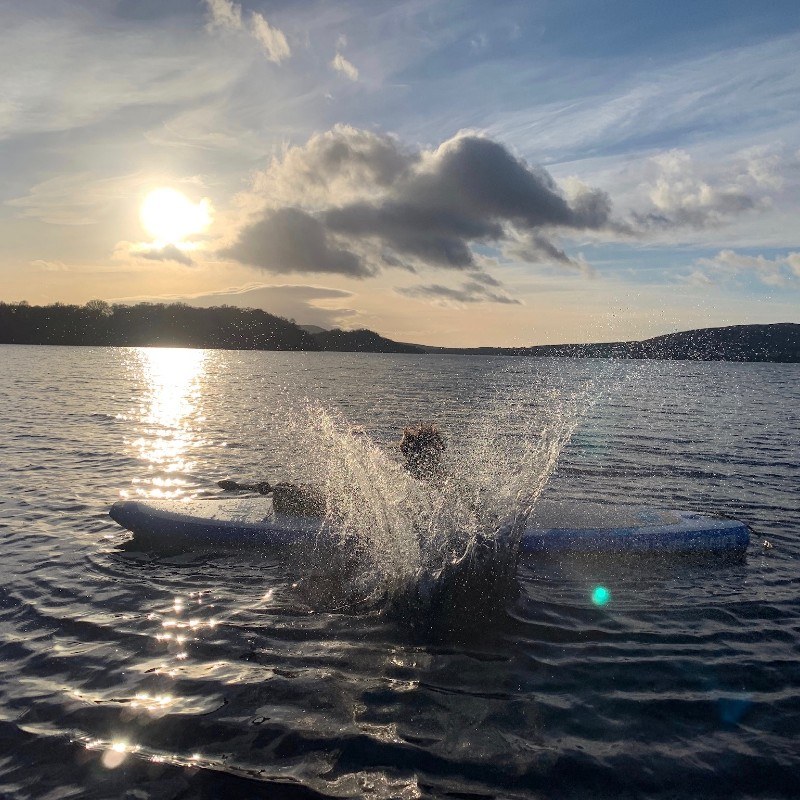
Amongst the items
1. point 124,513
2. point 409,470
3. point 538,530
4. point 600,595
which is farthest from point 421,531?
point 124,513

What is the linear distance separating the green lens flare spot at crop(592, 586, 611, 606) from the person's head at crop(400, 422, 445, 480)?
346 cm

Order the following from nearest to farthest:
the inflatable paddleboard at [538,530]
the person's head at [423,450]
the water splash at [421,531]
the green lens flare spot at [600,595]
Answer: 1. the water splash at [421,531]
2. the green lens flare spot at [600,595]
3. the inflatable paddleboard at [538,530]
4. the person's head at [423,450]

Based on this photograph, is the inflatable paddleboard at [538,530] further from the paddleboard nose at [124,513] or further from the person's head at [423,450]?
the person's head at [423,450]

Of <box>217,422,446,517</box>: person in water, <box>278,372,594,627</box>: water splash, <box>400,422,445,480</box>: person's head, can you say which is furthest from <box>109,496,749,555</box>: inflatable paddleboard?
<box>400,422,445,480</box>: person's head

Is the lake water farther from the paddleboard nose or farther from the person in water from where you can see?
the person in water

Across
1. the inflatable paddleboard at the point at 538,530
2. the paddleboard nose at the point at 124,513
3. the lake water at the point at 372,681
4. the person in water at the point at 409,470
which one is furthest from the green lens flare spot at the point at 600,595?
the paddleboard nose at the point at 124,513

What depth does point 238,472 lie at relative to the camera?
61.8ft

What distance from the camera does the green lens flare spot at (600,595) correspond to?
939 centimetres

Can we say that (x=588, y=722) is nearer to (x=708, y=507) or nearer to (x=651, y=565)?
(x=651, y=565)

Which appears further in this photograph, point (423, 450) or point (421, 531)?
point (423, 450)

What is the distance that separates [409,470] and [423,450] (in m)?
0.48

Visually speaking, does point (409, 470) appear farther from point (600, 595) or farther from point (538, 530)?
point (600, 595)

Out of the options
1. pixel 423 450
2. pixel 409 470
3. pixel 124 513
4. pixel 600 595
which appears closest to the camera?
pixel 600 595

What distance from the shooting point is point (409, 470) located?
12.1m
